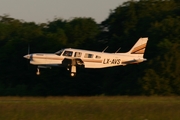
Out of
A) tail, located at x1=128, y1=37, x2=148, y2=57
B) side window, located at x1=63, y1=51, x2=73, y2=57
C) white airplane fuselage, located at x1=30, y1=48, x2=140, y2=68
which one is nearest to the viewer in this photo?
white airplane fuselage, located at x1=30, y1=48, x2=140, y2=68

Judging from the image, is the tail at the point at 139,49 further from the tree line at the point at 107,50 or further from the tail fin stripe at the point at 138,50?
the tree line at the point at 107,50

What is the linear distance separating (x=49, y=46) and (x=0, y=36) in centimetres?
1644

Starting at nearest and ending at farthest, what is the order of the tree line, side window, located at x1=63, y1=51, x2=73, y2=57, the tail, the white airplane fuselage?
the white airplane fuselage, side window, located at x1=63, y1=51, x2=73, y2=57, the tail, the tree line

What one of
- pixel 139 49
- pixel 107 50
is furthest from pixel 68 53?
pixel 107 50

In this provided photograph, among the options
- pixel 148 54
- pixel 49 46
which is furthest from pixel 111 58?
pixel 49 46

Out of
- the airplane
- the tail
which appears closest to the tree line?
the tail

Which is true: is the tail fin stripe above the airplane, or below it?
above

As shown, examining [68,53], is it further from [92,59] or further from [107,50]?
[107,50]

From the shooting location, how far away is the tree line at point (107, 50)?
53438mm

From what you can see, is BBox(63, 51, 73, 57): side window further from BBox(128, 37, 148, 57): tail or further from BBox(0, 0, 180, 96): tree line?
BBox(0, 0, 180, 96): tree line

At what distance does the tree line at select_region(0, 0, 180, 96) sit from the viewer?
2104 inches

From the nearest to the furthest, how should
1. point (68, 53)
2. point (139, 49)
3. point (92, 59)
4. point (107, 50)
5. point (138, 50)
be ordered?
point (68, 53) < point (92, 59) < point (138, 50) < point (139, 49) < point (107, 50)

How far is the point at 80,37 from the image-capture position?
225ft

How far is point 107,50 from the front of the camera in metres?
64.2
